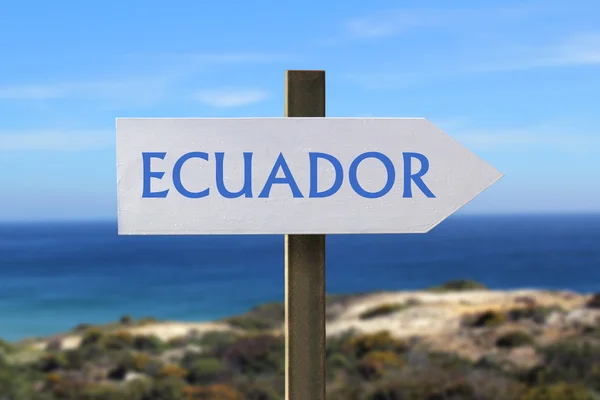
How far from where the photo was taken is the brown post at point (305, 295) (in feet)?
8.75

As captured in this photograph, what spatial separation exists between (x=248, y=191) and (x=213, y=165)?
6.5 inches

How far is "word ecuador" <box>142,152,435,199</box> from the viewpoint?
2482 millimetres

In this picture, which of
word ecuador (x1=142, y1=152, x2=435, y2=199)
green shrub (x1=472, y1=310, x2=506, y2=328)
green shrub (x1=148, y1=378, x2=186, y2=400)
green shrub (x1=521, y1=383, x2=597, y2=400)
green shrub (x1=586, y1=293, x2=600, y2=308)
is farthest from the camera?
green shrub (x1=586, y1=293, x2=600, y2=308)

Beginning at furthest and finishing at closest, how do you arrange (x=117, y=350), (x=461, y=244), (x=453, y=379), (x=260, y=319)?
(x=461, y=244) < (x=260, y=319) < (x=117, y=350) < (x=453, y=379)

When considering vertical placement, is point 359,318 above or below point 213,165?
below

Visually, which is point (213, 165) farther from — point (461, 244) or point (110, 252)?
point (461, 244)

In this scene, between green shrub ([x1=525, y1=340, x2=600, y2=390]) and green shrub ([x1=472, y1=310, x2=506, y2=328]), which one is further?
green shrub ([x1=472, y1=310, x2=506, y2=328])

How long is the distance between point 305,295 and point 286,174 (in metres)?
0.54

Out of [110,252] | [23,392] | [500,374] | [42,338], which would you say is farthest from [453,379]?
[110,252]

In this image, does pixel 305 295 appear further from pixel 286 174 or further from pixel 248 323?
pixel 248 323

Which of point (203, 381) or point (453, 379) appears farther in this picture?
point (203, 381)

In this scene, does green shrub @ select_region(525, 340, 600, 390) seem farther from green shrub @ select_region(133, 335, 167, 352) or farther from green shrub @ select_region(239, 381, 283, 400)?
green shrub @ select_region(133, 335, 167, 352)

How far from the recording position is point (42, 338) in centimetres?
951

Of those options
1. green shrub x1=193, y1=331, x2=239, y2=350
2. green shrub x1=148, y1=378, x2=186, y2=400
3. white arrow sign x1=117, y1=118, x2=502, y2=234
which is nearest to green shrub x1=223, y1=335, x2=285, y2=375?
green shrub x1=193, y1=331, x2=239, y2=350
